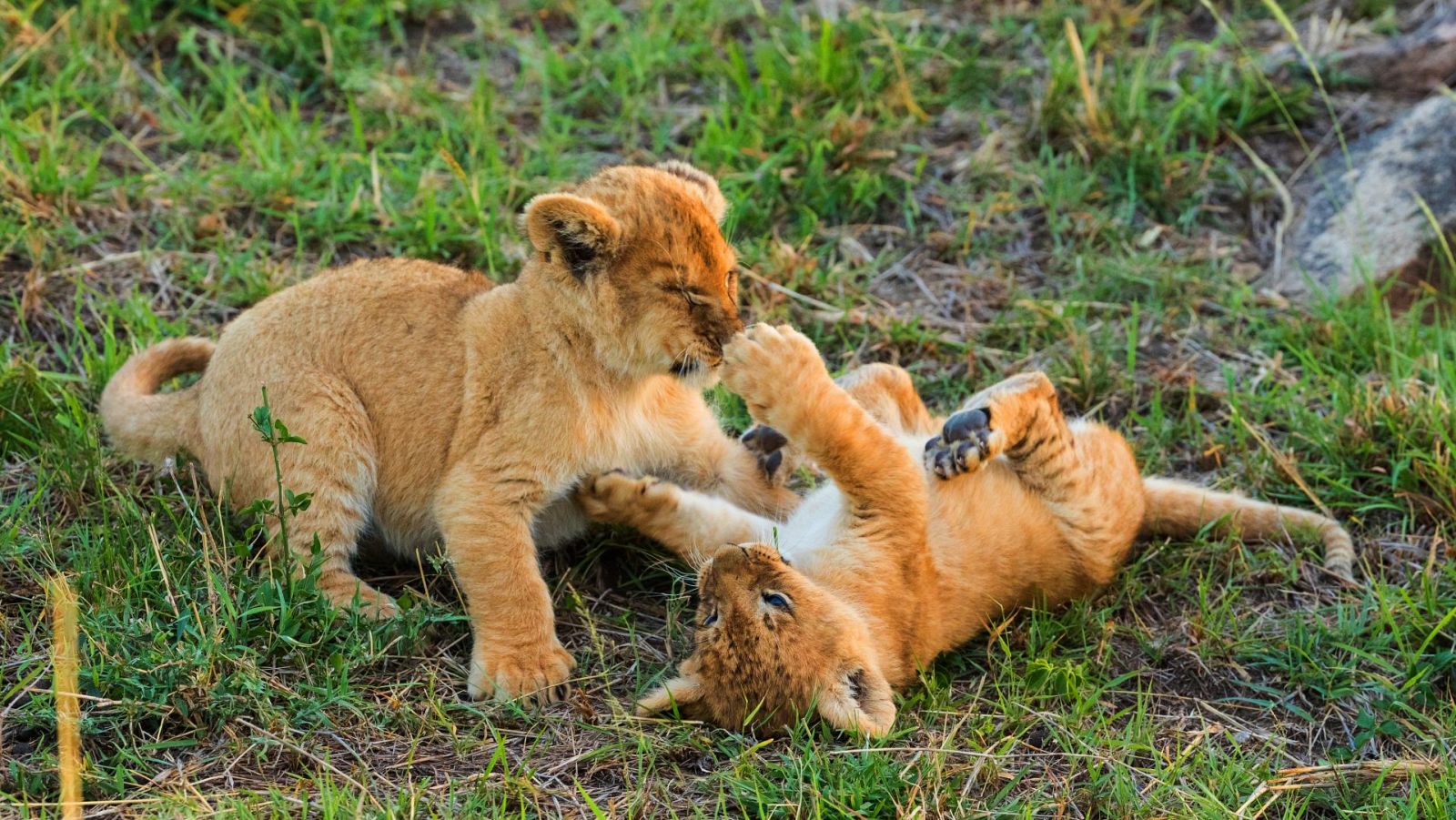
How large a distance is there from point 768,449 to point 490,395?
4.01 ft

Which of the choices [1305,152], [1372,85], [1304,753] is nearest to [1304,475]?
[1304,753]

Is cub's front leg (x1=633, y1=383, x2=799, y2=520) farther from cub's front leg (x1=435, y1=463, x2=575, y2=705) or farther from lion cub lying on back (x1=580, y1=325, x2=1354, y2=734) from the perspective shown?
cub's front leg (x1=435, y1=463, x2=575, y2=705)

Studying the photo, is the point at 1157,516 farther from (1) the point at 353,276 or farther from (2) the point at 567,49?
(2) the point at 567,49

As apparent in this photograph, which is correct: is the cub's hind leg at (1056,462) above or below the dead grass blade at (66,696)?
below

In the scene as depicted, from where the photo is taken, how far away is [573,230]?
4418 millimetres

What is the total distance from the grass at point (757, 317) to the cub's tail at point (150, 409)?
0.11 metres

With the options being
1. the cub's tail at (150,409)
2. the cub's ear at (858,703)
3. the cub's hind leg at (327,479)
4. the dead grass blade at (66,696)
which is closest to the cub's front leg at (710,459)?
the cub's hind leg at (327,479)

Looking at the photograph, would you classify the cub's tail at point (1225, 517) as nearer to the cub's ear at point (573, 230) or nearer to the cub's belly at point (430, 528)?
the cub's belly at point (430, 528)

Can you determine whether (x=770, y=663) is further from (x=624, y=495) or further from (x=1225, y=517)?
(x=1225, y=517)

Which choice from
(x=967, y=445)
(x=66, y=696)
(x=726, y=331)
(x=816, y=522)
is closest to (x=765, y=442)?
(x=816, y=522)

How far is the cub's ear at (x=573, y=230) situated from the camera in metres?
4.37

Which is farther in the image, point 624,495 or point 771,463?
point 771,463

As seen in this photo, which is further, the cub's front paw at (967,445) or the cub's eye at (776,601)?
the cub's front paw at (967,445)

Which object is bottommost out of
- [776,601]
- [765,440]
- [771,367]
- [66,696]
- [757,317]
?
[765,440]
